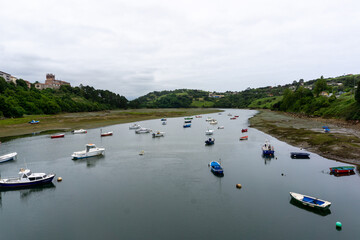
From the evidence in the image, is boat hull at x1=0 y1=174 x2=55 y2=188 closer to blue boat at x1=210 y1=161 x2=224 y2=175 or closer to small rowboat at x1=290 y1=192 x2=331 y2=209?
blue boat at x1=210 y1=161 x2=224 y2=175

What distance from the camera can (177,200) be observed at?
→ 92.3 ft

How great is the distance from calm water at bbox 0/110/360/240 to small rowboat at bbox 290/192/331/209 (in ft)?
3.35

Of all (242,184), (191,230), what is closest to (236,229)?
(191,230)

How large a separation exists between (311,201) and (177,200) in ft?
54.8

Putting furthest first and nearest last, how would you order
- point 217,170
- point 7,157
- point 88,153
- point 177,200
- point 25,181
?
point 88,153 < point 7,157 < point 217,170 < point 25,181 < point 177,200

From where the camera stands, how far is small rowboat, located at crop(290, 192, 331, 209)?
24.8 meters

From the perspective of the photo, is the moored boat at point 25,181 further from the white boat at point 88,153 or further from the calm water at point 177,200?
the white boat at point 88,153

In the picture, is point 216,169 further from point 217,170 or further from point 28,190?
point 28,190

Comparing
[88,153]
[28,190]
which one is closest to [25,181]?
[28,190]

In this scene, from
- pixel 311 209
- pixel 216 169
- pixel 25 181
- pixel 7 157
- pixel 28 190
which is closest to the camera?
pixel 311 209

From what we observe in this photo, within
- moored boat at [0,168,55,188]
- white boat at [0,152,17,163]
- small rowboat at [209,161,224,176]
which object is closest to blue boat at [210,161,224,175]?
small rowboat at [209,161,224,176]

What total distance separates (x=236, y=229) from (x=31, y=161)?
45.8 m

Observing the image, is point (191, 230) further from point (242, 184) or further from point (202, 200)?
point (242, 184)

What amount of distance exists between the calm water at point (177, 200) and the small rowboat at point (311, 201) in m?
1.02
